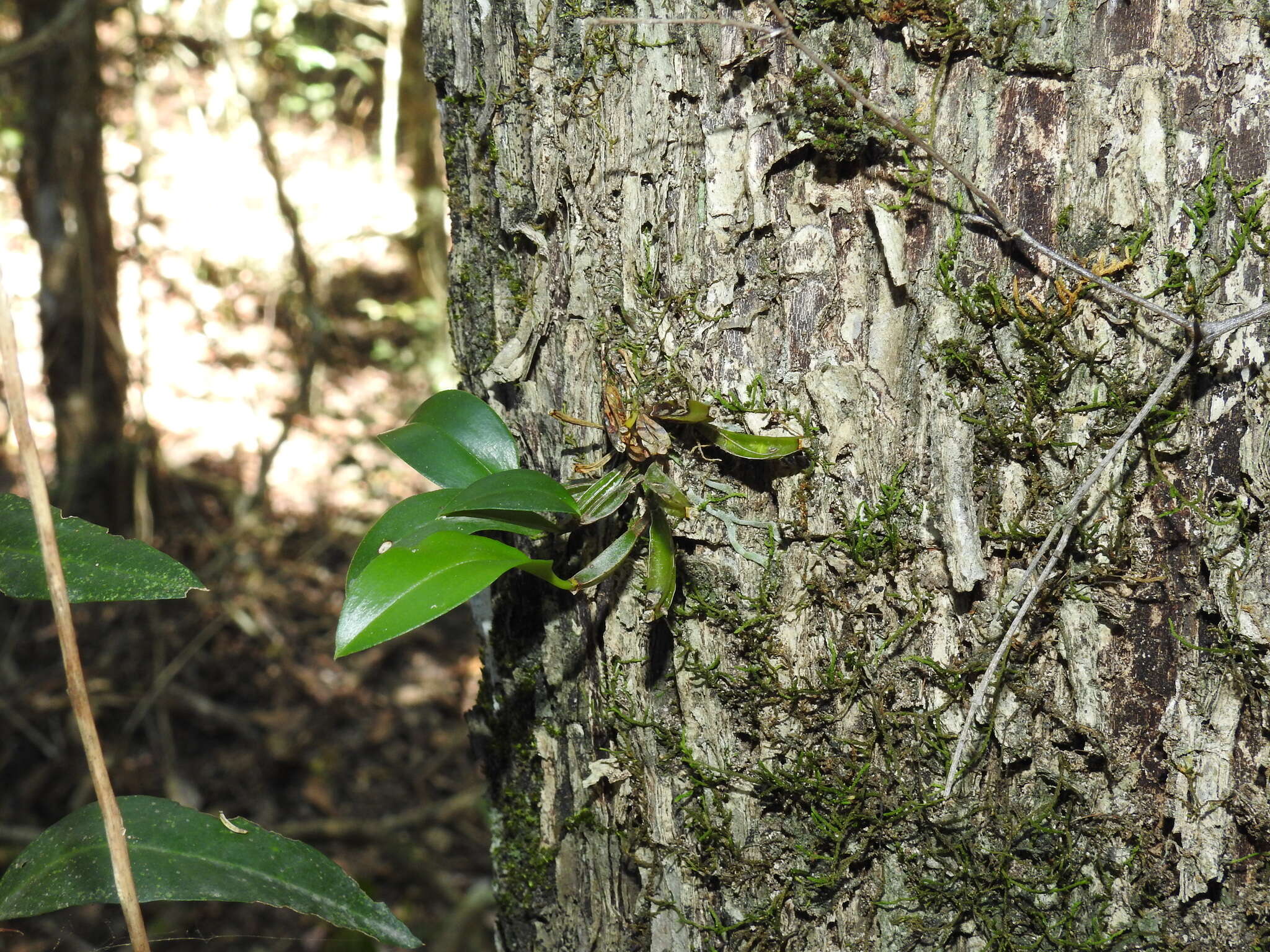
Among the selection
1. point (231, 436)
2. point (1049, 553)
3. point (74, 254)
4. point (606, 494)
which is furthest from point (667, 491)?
point (231, 436)

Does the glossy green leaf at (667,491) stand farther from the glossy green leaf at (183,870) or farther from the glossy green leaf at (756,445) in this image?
the glossy green leaf at (183,870)

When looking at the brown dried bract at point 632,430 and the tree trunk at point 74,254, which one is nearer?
the brown dried bract at point 632,430

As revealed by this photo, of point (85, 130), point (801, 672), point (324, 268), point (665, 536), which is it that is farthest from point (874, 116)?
point (324, 268)

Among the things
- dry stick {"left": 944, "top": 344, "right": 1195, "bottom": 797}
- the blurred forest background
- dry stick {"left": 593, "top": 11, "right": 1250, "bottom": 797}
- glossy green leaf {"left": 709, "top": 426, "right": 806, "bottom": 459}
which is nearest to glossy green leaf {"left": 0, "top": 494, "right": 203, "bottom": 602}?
glossy green leaf {"left": 709, "top": 426, "right": 806, "bottom": 459}

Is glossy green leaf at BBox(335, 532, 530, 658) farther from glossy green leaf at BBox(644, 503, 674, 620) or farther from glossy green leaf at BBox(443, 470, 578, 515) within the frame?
glossy green leaf at BBox(644, 503, 674, 620)

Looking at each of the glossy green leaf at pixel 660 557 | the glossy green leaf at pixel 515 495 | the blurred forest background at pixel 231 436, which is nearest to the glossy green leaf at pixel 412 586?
the glossy green leaf at pixel 515 495
